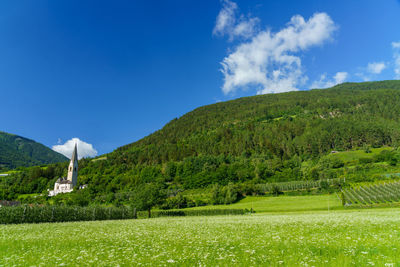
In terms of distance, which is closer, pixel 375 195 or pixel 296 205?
pixel 375 195

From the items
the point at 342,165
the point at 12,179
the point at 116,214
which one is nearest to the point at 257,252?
the point at 116,214

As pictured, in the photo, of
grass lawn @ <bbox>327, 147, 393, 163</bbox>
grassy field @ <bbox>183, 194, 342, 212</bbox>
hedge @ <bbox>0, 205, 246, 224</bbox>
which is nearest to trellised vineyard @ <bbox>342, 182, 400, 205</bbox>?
grassy field @ <bbox>183, 194, 342, 212</bbox>

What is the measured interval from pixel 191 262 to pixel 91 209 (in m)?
43.3

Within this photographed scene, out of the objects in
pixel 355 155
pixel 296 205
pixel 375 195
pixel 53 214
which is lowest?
pixel 296 205

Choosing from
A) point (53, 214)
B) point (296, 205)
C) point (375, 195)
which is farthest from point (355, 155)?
point (53, 214)

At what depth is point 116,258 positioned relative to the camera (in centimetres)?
866

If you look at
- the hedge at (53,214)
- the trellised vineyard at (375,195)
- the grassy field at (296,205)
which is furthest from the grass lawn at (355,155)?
the hedge at (53,214)

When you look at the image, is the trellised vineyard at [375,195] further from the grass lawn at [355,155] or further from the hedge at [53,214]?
the grass lawn at [355,155]

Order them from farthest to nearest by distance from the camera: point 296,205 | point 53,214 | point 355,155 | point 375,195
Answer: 1. point 355,155
2. point 296,205
3. point 375,195
4. point 53,214

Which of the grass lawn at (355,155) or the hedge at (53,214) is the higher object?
the grass lawn at (355,155)

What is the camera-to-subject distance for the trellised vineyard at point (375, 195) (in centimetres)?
7350

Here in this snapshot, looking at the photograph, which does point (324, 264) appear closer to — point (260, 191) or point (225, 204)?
point (225, 204)

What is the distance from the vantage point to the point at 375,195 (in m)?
81.3

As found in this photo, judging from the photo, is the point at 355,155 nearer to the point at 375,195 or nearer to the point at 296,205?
the point at 375,195
